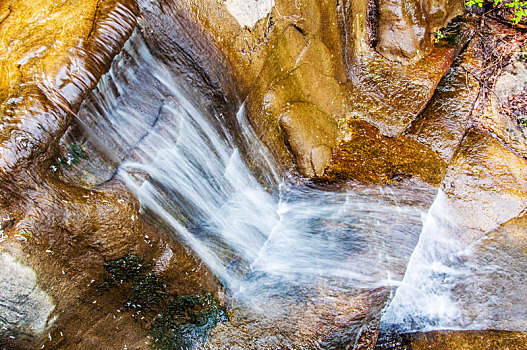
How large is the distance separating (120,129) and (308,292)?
2424 mm

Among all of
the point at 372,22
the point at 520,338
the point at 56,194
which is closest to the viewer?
the point at 56,194

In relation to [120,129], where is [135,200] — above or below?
below

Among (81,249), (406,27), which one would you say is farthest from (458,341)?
(81,249)

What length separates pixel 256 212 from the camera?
3.81m

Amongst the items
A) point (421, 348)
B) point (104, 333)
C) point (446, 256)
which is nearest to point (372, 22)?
point (446, 256)

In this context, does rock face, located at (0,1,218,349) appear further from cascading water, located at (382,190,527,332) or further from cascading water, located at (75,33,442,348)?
cascading water, located at (382,190,527,332)

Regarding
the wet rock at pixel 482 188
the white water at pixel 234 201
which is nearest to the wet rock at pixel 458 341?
the white water at pixel 234 201

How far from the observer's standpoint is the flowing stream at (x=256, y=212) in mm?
2902

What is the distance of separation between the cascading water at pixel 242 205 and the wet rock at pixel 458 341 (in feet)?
1.78

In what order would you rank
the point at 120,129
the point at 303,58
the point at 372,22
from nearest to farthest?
the point at 120,129
the point at 303,58
the point at 372,22

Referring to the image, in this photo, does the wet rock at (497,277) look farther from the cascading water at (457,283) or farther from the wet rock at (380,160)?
the wet rock at (380,160)

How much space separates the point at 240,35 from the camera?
3.13 meters

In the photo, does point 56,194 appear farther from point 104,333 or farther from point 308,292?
point 308,292

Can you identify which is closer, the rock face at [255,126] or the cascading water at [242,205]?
the rock face at [255,126]
